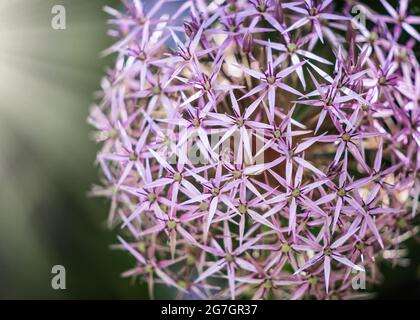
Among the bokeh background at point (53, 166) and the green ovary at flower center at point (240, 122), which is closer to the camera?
the green ovary at flower center at point (240, 122)

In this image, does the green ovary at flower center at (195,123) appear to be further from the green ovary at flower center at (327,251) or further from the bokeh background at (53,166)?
the bokeh background at (53,166)

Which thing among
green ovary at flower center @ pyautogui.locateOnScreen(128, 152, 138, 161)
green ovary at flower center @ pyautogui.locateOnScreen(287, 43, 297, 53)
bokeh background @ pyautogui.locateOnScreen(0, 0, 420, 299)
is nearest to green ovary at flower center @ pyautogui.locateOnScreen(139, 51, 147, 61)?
green ovary at flower center @ pyautogui.locateOnScreen(128, 152, 138, 161)

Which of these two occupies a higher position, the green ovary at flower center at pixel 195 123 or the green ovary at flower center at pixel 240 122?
the green ovary at flower center at pixel 195 123

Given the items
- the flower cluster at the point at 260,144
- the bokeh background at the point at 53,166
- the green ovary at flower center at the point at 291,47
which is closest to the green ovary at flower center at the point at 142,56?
the flower cluster at the point at 260,144
